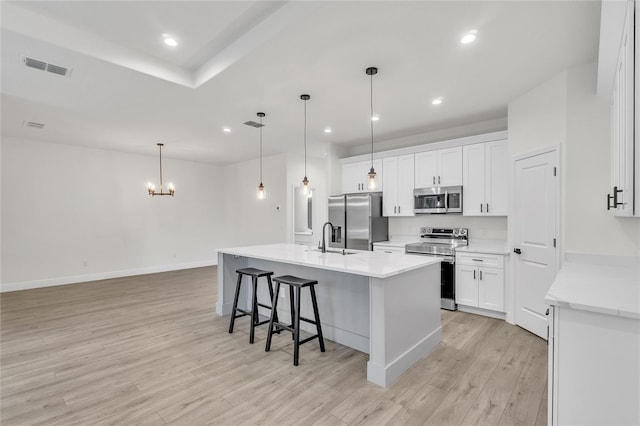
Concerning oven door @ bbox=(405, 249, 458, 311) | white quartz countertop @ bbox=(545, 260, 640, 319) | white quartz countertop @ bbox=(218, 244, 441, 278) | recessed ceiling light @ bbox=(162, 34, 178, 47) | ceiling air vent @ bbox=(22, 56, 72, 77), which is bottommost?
oven door @ bbox=(405, 249, 458, 311)

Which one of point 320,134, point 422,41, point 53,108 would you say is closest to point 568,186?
point 422,41

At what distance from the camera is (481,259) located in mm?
4148

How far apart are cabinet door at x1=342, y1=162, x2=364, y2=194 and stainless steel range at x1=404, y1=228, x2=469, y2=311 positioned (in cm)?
160

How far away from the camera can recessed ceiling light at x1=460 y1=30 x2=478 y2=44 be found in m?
2.47

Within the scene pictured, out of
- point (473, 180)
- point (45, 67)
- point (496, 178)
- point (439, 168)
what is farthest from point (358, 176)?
point (45, 67)

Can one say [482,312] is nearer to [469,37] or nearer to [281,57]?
[469,37]

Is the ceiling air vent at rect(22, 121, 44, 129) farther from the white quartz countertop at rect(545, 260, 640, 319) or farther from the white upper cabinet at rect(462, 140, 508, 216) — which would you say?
the white quartz countertop at rect(545, 260, 640, 319)

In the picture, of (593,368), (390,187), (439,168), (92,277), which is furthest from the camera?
(92,277)

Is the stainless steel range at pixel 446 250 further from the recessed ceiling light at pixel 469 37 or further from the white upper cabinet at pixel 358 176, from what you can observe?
the recessed ceiling light at pixel 469 37

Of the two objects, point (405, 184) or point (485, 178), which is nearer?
point (485, 178)

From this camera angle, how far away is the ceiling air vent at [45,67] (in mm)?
2863

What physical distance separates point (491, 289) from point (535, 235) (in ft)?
3.16

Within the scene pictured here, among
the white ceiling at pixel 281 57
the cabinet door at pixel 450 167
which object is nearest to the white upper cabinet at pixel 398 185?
the cabinet door at pixel 450 167

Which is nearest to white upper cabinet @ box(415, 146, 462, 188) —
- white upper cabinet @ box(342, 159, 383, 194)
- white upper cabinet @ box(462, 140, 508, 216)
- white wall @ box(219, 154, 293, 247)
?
white upper cabinet @ box(462, 140, 508, 216)
